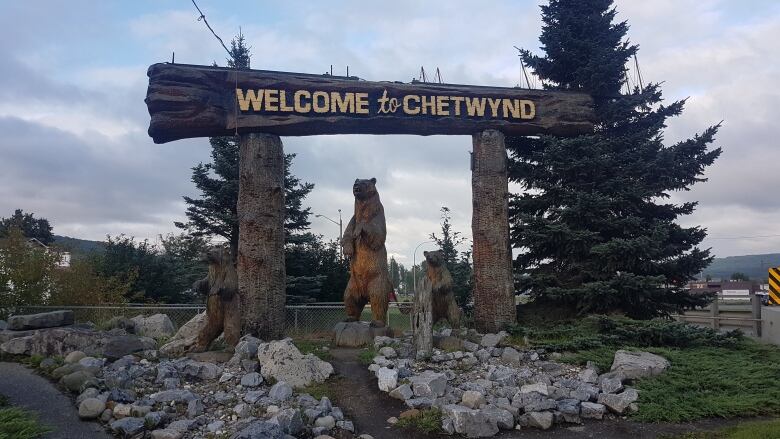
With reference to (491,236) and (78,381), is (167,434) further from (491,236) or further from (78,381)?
(491,236)

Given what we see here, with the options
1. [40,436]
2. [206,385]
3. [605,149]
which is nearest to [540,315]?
[605,149]

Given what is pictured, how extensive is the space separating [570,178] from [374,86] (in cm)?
493

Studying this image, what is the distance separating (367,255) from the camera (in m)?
9.88

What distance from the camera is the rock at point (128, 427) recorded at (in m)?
5.87

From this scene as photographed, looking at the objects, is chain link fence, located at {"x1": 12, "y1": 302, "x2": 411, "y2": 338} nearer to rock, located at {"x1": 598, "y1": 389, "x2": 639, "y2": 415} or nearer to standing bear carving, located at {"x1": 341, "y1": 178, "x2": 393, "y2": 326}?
standing bear carving, located at {"x1": 341, "y1": 178, "x2": 393, "y2": 326}

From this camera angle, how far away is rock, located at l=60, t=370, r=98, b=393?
22.3ft

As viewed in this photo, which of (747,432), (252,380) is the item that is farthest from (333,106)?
(747,432)

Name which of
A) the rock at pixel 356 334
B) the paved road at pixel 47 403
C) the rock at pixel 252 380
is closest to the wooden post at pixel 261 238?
the rock at pixel 356 334

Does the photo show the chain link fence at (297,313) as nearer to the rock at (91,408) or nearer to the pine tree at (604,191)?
the pine tree at (604,191)

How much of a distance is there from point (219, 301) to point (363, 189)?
10.3 feet

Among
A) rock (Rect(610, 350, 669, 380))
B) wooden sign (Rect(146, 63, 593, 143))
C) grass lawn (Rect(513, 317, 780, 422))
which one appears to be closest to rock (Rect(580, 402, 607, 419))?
grass lawn (Rect(513, 317, 780, 422))

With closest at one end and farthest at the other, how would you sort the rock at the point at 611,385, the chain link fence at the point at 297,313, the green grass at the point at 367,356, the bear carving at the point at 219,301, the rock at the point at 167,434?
the rock at the point at 167,434, the rock at the point at 611,385, the green grass at the point at 367,356, the bear carving at the point at 219,301, the chain link fence at the point at 297,313

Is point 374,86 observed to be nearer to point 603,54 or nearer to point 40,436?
point 603,54

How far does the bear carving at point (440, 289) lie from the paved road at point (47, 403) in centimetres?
533
